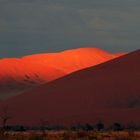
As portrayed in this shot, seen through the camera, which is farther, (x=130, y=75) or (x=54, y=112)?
(x=130, y=75)

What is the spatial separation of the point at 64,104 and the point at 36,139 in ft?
171

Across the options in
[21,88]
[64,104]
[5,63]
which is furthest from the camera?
[5,63]

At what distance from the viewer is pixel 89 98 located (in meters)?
110

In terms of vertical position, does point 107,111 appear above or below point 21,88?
below

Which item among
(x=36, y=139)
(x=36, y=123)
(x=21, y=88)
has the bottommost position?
(x=36, y=139)

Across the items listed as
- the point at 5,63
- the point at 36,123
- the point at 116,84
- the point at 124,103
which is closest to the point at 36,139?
the point at 36,123

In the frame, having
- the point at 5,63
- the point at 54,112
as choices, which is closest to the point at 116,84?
the point at 54,112

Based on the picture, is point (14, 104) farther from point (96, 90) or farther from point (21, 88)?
point (21, 88)

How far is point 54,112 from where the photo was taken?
107 meters

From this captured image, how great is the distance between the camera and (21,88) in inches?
6909

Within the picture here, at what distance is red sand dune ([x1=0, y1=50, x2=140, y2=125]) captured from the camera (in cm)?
10088

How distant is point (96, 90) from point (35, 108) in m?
9.08

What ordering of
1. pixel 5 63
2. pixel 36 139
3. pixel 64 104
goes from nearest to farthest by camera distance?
pixel 36 139 → pixel 64 104 → pixel 5 63

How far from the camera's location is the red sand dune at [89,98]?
101m
